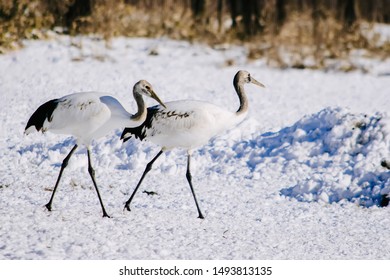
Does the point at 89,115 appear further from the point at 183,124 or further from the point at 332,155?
the point at 332,155

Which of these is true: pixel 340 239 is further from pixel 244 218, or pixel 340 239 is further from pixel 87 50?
pixel 87 50

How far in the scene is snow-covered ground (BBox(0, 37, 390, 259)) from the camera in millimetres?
6207

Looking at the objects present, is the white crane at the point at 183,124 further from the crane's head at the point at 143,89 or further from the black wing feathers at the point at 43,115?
the black wing feathers at the point at 43,115

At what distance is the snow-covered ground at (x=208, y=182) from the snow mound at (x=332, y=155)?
2cm

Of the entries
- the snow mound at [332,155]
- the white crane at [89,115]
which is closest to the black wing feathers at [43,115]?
the white crane at [89,115]

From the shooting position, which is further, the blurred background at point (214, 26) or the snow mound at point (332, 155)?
the blurred background at point (214, 26)

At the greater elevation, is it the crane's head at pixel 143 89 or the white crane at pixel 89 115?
the crane's head at pixel 143 89

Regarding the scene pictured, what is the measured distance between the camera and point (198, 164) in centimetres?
911

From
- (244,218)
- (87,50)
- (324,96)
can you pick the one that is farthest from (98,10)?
(244,218)

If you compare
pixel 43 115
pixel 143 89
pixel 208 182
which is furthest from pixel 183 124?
pixel 208 182

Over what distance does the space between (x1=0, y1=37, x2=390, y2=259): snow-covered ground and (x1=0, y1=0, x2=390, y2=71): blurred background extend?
1994 millimetres

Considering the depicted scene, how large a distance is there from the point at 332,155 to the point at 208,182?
69.1 inches

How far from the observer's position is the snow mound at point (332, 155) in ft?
26.7

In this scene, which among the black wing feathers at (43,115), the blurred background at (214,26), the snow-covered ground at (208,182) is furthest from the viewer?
the blurred background at (214,26)
